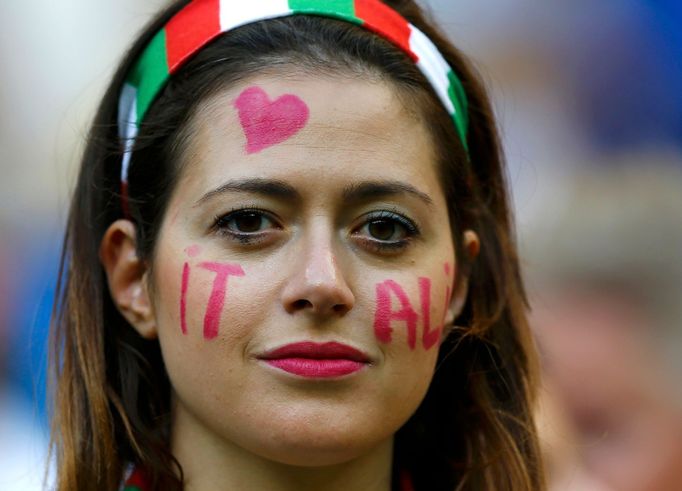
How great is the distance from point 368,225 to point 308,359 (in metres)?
0.39

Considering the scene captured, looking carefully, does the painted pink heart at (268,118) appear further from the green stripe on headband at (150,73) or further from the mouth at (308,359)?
the mouth at (308,359)

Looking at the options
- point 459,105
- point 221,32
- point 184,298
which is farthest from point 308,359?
point 459,105

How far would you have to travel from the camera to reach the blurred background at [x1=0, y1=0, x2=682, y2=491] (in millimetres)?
4613

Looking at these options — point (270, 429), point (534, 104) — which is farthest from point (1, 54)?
Answer: point (270, 429)

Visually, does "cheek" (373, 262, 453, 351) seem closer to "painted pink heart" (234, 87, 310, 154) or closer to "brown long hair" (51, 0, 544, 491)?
"brown long hair" (51, 0, 544, 491)

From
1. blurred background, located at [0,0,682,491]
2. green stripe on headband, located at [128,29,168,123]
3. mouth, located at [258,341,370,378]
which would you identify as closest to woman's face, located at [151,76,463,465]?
mouth, located at [258,341,370,378]

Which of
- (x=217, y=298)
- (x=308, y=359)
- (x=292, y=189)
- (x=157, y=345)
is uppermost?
(x=292, y=189)

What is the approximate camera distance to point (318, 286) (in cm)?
256

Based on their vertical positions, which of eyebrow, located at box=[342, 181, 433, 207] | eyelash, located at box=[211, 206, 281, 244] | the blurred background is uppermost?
eyebrow, located at box=[342, 181, 433, 207]

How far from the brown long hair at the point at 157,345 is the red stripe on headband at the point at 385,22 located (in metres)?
0.04

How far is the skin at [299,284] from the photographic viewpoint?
2.63m

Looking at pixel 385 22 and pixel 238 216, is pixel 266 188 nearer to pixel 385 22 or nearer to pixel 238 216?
pixel 238 216

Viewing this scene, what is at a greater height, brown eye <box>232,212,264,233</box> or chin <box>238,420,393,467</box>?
brown eye <box>232,212,264,233</box>

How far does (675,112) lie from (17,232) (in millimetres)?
3257
